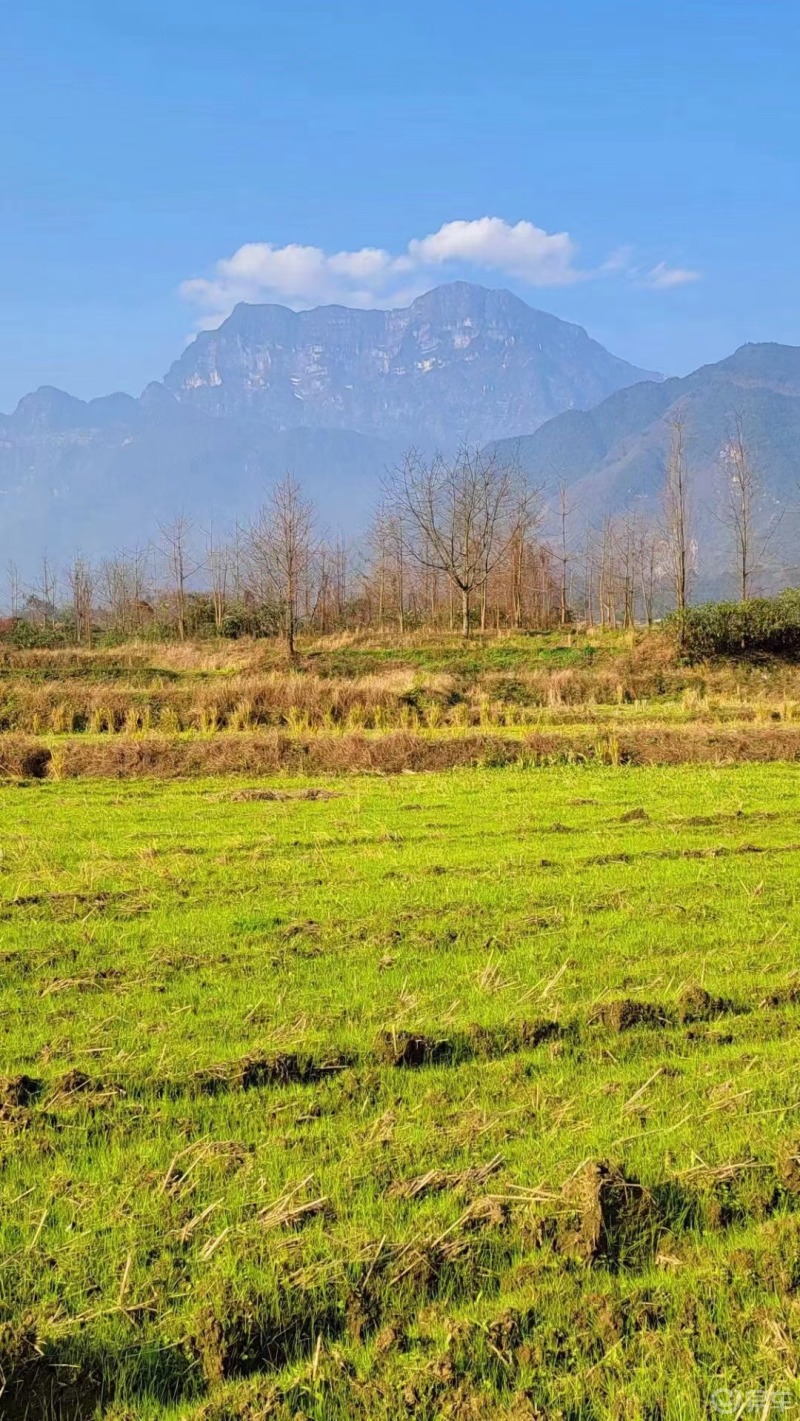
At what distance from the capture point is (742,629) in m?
42.4

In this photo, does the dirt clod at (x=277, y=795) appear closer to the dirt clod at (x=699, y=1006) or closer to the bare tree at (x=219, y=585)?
the dirt clod at (x=699, y=1006)

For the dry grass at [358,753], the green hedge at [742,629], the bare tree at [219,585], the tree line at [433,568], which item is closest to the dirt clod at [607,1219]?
the dry grass at [358,753]

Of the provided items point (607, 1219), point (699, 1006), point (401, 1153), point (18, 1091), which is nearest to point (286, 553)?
point (699, 1006)

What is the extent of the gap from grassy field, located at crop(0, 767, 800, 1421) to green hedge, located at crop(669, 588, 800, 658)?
33.3m

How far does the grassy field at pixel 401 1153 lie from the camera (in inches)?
137

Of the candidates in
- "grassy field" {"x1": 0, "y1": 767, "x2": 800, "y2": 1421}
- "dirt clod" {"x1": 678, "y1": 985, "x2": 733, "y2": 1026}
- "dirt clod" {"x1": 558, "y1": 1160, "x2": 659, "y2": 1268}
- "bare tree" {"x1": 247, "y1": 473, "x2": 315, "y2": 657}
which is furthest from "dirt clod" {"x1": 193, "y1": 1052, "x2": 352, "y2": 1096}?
"bare tree" {"x1": 247, "y1": 473, "x2": 315, "y2": 657}

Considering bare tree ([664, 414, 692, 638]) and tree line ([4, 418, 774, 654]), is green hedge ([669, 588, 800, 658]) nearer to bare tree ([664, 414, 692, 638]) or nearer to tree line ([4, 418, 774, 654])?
bare tree ([664, 414, 692, 638])

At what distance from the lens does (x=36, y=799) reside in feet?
60.1

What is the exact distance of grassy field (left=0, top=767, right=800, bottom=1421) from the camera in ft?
11.4

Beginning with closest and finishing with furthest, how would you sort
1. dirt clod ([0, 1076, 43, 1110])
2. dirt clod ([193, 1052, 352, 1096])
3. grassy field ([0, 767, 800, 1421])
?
grassy field ([0, 767, 800, 1421]) → dirt clod ([0, 1076, 43, 1110]) → dirt clod ([193, 1052, 352, 1096])

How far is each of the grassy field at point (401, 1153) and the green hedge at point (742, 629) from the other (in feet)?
109

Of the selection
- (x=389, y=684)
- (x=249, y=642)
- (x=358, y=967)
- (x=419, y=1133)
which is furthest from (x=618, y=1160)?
(x=249, y=642)

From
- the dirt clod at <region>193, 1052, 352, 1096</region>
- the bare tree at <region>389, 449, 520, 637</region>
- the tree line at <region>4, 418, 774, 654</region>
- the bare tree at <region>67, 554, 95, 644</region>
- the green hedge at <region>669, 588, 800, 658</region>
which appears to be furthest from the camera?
the bare tree at <region>67, 554, 95, 644</region>

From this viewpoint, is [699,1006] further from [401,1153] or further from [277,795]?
[277,795]
